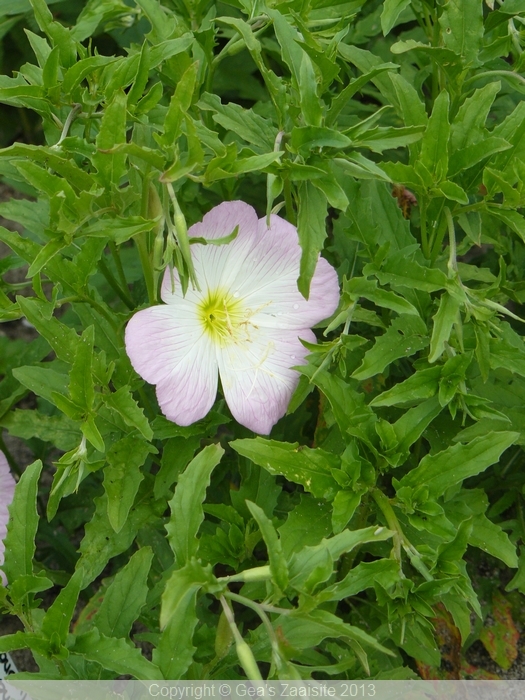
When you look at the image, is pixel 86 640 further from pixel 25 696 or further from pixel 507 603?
pixel 507 603

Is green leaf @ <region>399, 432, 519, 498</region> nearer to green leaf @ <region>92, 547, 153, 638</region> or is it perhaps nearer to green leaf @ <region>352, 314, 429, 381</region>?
green leaf @ <region>352, 314, 429, 381</region>

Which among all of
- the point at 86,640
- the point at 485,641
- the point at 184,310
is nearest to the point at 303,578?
the point at 86,640

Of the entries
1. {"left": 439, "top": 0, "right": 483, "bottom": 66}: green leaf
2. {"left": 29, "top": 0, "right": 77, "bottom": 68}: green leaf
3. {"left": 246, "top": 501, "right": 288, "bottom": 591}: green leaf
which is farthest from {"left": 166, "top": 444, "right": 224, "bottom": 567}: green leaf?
{"left": 439, "top": 0, "right": 483, "bottom": 66}: green leaf

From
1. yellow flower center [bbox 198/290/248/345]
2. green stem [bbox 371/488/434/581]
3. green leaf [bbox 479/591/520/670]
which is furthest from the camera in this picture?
green leaf [bbox 479/591/520/670]

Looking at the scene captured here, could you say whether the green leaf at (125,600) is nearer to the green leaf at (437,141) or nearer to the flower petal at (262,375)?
the flower petal at (262,375)

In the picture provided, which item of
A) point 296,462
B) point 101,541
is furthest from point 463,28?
point 101,541

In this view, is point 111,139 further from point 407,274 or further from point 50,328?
point 407,274

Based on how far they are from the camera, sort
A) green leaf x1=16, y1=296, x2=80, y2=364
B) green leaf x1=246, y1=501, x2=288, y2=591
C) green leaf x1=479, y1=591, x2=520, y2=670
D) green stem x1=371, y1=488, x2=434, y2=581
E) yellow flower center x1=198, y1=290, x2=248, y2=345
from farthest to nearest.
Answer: green leaf x1=479, y1=591, x2=520, y2=670
yellow flower center x1=198, y1=290, x2=248, y2=345
green leaf x1=16, y1=296, x2=80, y2=364
green stem x1=371, y1=488, x2=434, y2=581
green leaf x1=246, y1=501, x2=288, y2=591

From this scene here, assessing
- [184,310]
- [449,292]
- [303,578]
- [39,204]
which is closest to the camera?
[303,578]
